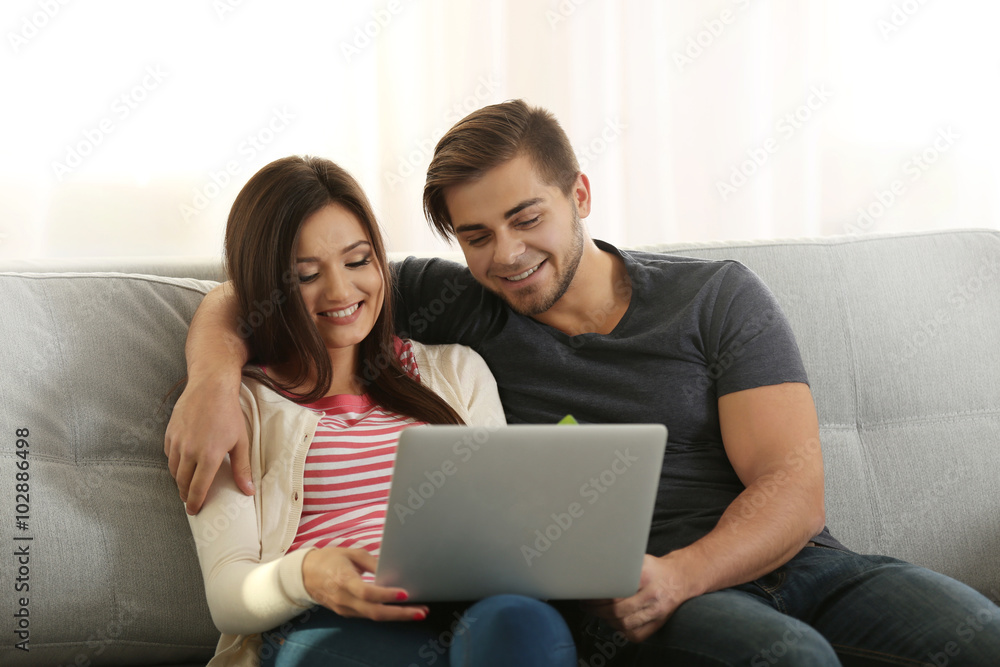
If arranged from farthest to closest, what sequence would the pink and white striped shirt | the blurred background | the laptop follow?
the blurred background → the pink and white striped shirt → the laptop

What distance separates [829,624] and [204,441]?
834 millimetres

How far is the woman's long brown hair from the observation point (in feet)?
3.93

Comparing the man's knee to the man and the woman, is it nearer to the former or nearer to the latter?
the man

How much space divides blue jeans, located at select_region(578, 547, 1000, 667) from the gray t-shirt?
132 millimetres

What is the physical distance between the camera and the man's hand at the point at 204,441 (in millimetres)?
1030

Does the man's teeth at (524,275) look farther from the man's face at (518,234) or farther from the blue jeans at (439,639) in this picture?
the blue jeans at (439,639)

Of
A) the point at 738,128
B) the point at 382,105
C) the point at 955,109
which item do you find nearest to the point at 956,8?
the point at 955,109

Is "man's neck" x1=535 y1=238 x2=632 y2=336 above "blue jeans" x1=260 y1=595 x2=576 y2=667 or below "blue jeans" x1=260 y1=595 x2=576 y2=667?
above

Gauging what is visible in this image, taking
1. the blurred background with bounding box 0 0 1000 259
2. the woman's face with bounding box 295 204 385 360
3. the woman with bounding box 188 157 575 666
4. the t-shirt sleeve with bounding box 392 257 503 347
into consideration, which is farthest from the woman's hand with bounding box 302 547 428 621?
the blurred background with bounding box 0 0 1000 259

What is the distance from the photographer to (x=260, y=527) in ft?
3.58

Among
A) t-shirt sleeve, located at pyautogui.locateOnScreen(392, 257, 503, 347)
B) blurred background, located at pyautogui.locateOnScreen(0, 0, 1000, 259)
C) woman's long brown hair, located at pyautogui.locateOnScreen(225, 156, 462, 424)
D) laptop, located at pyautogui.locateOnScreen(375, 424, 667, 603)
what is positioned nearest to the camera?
laptop, located at pyautogui.locateOnScreen(375, 424, 667, 603)

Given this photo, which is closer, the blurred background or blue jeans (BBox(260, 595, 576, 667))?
blue jeans (BBox(260, 595, 576, 667))

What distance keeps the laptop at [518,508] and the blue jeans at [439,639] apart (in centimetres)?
4

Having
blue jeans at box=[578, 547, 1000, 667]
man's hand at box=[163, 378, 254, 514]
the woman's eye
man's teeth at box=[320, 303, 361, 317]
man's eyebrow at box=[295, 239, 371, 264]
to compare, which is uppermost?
man's eyebrow at box=[295, 239, 371, 264]
